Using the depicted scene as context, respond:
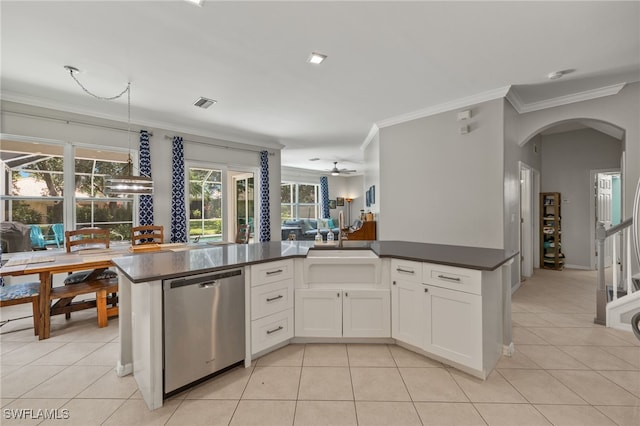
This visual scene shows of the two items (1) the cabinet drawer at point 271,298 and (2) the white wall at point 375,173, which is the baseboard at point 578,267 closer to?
(2) the white wall at point 375,173

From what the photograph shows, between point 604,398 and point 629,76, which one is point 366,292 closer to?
point 604,398

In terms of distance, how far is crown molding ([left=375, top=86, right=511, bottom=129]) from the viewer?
3.56 meters

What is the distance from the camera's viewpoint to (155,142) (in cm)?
478

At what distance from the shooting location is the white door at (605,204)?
547 centimetres

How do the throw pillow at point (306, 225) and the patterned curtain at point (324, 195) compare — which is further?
the patterned curtain at point (324, 195)

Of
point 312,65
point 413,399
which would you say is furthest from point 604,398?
point 312,65

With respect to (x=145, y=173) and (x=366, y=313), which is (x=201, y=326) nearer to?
(x=366, y=313)

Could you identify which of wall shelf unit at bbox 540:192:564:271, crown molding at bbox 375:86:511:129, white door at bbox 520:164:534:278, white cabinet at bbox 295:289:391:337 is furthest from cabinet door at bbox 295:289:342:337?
wall shelf unit at bbox 540:192:564:271

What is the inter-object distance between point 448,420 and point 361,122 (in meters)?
4.28

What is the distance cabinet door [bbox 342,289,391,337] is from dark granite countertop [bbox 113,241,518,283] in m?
0.39

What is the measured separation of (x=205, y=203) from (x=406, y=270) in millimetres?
4420

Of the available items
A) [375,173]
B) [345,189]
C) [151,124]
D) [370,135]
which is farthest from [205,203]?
[345,189]

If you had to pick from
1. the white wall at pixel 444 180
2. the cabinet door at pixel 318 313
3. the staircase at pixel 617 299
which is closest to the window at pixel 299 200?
the white wall at pixel 444 180

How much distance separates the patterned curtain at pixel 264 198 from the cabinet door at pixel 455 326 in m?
4.52
